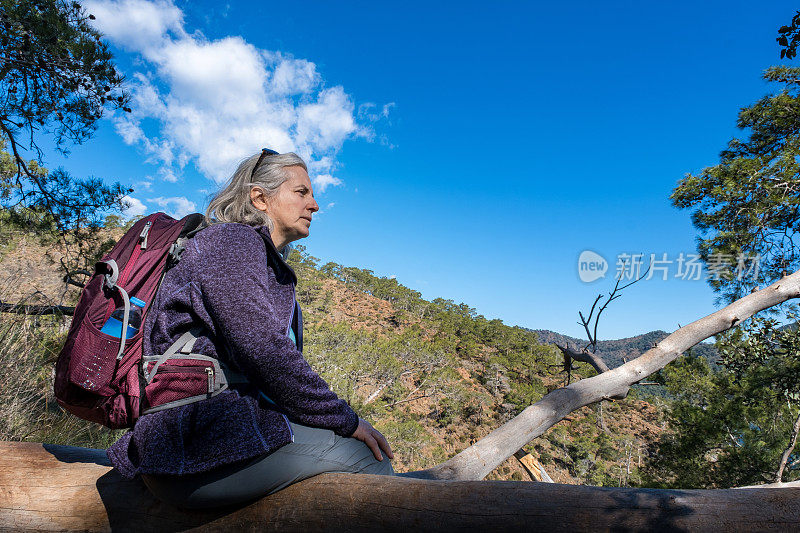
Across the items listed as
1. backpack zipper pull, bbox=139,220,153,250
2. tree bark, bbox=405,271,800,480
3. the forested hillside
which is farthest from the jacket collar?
the forested hillside

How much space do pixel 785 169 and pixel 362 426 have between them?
5966 millimetres

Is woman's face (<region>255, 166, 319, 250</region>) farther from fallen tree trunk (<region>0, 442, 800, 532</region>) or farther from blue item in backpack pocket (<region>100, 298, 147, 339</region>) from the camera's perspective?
fallen tree trunk (<region>0, 442, 800, 532</region>)

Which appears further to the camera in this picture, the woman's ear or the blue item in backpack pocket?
the woman's ear

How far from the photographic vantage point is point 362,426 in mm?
1022

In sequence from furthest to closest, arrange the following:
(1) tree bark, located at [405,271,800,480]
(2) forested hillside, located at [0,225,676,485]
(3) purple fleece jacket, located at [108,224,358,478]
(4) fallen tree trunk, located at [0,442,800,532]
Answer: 1. (2) forested hillside, located at [0,225,676,485]
2. (1) tree bark, located at [405,271,800,480]
3. (3) purple fleece jacket, located at [108,224,358,478]
4. (4) fallen tree trunk, located at [0,442,800,532]

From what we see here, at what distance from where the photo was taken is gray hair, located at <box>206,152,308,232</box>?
1.13 metres

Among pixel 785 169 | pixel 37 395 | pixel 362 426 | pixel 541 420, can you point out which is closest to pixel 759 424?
pixel 785 169

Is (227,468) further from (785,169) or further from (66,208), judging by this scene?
(785,169)

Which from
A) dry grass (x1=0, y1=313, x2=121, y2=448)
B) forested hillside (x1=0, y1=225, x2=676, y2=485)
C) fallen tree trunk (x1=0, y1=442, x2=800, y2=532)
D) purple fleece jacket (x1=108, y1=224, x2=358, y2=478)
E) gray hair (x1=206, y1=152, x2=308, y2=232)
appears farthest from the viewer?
forested hillside (x1=0, y1=225, x2=676, y2=485)

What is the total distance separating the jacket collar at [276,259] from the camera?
3.23 feet

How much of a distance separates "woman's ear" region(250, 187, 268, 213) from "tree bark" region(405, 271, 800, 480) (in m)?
1.30

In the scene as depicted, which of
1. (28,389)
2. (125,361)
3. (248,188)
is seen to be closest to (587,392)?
(248,188)

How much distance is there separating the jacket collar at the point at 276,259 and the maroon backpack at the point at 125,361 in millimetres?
204

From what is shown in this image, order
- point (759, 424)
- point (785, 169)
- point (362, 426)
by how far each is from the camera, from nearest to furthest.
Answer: point (362, 426)
point (785, 169)
point (759, 424)
